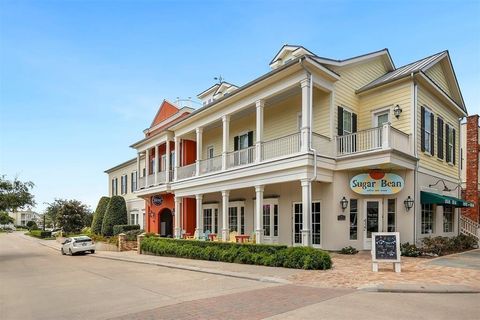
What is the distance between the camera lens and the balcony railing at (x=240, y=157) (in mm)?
18603

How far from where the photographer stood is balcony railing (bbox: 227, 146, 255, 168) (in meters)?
18.6

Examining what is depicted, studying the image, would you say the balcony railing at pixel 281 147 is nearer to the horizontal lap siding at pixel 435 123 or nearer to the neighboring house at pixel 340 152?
the neighboring house at pixel 340 152

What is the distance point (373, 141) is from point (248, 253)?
650 cm

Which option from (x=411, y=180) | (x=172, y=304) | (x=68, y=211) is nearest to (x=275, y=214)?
(x=411, y=180)

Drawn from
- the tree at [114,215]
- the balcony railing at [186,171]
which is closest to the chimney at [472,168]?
the balcony railing at [186,171]

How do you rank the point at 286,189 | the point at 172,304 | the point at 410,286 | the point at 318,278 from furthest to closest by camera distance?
the point at 286,189 → the point at 318,278 → the point at 410,286 → the point at 172,304

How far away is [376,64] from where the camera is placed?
63.4ft

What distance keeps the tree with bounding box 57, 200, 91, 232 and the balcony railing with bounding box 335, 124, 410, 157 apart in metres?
41.0

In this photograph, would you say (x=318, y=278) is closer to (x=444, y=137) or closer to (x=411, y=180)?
(x=411, y=180)

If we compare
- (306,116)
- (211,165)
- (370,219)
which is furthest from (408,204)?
(211,165)

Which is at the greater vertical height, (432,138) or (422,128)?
(422,128)

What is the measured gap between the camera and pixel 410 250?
14758mm

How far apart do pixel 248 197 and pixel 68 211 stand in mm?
35007

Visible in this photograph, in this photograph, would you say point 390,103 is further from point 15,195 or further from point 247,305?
point 15,195
